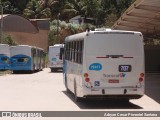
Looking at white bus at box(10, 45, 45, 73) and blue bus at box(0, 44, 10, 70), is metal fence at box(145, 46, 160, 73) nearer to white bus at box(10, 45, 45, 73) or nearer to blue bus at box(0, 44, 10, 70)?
white bus at box(10, 45, 45, 73)

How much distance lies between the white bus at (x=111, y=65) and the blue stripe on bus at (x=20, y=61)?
2991 centimetres

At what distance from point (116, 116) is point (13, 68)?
33.5 meters

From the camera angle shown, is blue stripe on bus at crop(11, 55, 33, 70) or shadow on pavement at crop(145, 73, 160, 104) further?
blue stripe on bus at crop(11, 55, 33, 70)

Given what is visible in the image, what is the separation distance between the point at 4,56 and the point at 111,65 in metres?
31.0

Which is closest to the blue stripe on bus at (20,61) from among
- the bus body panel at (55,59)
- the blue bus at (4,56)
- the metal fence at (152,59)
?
the blue bus at (4,56)

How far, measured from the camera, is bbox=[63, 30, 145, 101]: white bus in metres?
16.9

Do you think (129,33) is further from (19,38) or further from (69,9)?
(69,9)

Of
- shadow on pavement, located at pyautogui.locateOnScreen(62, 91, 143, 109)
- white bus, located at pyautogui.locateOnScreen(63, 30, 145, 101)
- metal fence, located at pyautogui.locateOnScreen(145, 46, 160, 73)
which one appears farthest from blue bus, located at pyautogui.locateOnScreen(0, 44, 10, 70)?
white bus, located at pyautogui.locateOnScreen(63, 30, 145, 101)

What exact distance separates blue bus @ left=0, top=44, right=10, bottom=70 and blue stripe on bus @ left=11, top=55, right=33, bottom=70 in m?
0.57

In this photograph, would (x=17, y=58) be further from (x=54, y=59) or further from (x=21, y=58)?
(x=54, y=59)

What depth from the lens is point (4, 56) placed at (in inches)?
1847

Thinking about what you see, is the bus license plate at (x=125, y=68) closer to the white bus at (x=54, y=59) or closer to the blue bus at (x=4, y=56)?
the blue bus at (x=4, y=56)

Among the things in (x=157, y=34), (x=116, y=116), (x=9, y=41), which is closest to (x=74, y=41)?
(x=116, y=116)

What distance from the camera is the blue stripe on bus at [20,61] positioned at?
46.8 meters
